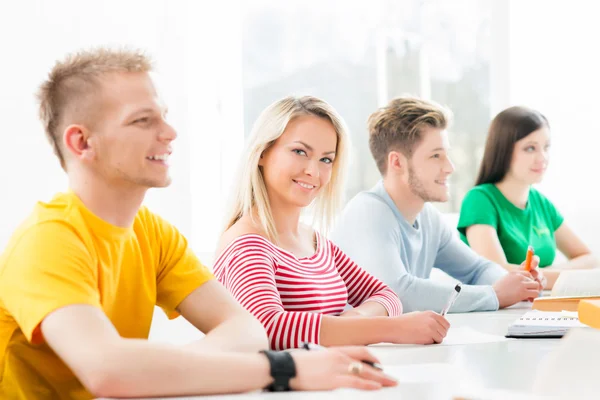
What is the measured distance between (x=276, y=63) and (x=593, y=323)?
248 centimetres

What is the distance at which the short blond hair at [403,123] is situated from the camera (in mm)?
2277

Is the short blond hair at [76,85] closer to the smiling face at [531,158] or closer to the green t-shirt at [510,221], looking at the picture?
the green t-shirt at [510,221]

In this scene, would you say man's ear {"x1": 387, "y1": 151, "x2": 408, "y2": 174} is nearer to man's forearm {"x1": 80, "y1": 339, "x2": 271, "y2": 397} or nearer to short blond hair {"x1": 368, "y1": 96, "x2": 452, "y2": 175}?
short blond hair {"x1": 368, "y1": 96, "x2": 452, "y2": 175}

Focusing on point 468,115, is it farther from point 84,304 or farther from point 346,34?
point 84,304

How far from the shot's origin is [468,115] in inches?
155

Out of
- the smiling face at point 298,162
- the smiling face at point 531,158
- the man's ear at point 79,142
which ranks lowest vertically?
the man's ear at point 79,142

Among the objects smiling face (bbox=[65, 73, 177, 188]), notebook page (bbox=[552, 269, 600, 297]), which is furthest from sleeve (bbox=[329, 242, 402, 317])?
smiling face (bbox=[65, 73, 177, 188])

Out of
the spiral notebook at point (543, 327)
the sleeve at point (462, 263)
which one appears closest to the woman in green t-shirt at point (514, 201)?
the sleeve at point (462, 263)

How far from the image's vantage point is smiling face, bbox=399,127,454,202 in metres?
2.24

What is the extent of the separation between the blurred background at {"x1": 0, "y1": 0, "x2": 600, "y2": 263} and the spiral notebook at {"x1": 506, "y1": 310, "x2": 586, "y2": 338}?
1664 mm

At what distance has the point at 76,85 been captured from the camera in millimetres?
1190

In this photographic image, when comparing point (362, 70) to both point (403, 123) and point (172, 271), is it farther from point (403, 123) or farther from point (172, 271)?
point (172, 271)

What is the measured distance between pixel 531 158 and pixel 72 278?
2.23 m

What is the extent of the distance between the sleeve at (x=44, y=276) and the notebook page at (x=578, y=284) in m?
1.24
